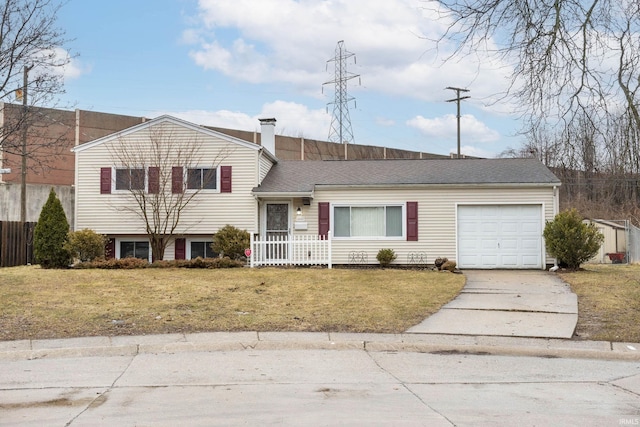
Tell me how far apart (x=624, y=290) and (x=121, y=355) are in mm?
10570

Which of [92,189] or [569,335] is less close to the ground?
[92,189]

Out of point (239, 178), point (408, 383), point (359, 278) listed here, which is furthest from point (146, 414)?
point (239, 178)

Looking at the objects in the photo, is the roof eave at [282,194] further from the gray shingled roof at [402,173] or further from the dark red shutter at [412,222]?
the dark red shutter at [412,222]

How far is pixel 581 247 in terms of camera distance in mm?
16938

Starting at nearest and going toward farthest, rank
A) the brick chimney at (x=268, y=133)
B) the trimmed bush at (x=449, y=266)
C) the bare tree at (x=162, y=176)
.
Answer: the trimmed bush at (x=449, y=266), the bare tree at (x=162, y=176), the brick chimney at (x=268, y=133)

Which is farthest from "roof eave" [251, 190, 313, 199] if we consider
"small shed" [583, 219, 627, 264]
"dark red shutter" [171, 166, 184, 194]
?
"small shed" [583, 219, 627, 264]

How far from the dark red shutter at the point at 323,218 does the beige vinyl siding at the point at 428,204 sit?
5.7 inches

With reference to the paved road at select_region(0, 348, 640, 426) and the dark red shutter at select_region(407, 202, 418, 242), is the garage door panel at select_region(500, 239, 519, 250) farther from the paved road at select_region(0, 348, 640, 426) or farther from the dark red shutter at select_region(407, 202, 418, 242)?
the paved road at select_region(0, 348, 640, 426)

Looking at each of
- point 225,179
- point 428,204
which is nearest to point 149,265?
point 225,179

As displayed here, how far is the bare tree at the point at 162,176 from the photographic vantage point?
1903 centimetres

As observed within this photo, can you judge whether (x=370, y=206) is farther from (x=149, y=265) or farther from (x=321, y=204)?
(x=149, y=265)

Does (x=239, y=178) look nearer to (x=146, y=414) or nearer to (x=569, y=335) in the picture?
(x=569, y=335)

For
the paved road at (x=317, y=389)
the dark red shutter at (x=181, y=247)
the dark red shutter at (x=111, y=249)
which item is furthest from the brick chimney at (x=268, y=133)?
the paved road at (x=317, y=389)

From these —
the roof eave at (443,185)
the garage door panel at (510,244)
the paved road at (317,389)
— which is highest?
the roof eave at (443,185)
